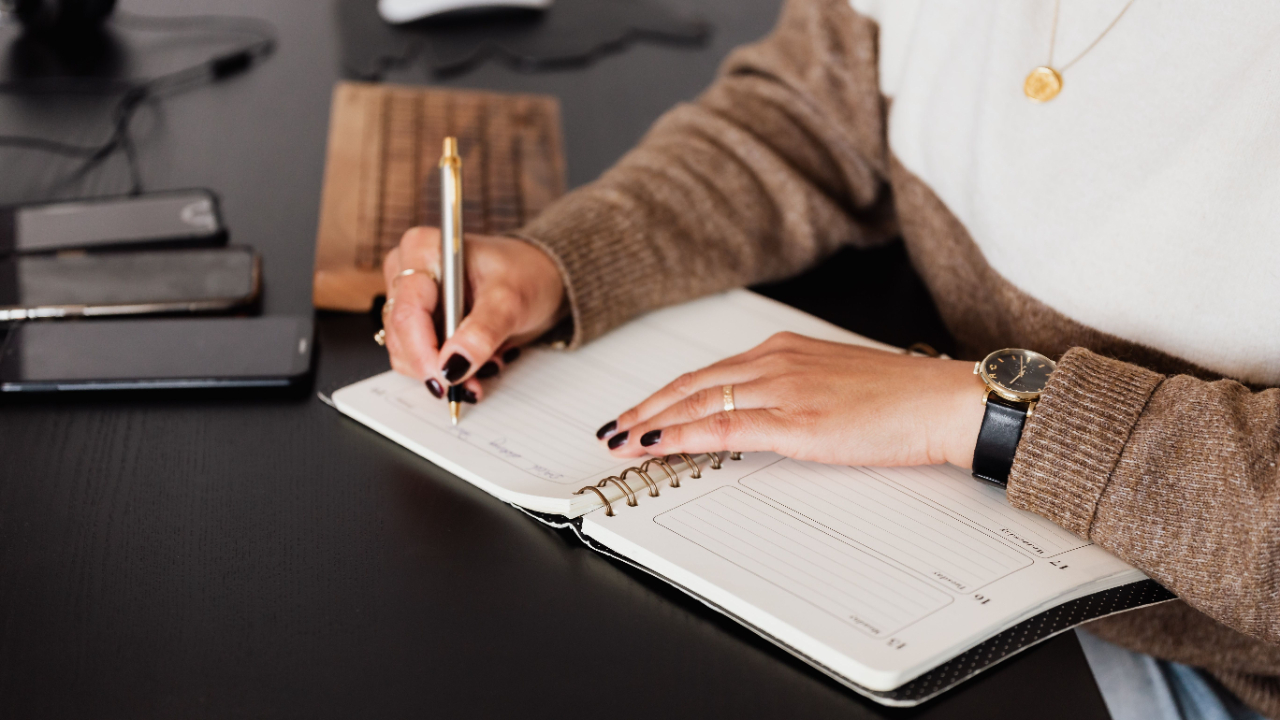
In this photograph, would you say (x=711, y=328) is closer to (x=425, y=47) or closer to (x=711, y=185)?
(x=711, y=185)

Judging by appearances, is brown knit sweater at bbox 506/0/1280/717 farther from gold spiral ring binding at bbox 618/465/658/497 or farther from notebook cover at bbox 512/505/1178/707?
gold spiral ring binding at bbox 618/465/658/497

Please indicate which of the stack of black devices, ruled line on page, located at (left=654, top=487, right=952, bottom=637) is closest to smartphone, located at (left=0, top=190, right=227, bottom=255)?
the stack of black devices

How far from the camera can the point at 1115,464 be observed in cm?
58

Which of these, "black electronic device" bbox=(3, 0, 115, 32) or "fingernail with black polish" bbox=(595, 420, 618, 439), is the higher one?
"black electronic device" bbox=(3, 0, 115, 32)

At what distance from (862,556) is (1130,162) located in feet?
1.23

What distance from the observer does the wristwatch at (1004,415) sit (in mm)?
616

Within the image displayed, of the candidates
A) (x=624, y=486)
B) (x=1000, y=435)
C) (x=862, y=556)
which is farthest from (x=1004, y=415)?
(x=624, y=486)

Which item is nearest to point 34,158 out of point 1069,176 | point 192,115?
point 192,115

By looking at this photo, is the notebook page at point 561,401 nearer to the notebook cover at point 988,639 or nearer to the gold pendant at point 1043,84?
the notebook cover at point 988,639

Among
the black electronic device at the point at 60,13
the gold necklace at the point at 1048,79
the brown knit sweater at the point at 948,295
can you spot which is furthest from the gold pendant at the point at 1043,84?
the black electronic device at the point at 60,13

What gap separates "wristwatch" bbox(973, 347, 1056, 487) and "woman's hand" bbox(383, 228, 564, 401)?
0.34 meters

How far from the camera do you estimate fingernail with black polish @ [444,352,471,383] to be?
26.5 inches

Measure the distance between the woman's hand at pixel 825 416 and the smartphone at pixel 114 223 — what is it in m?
0.46

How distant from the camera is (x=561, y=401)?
27.9 inches
